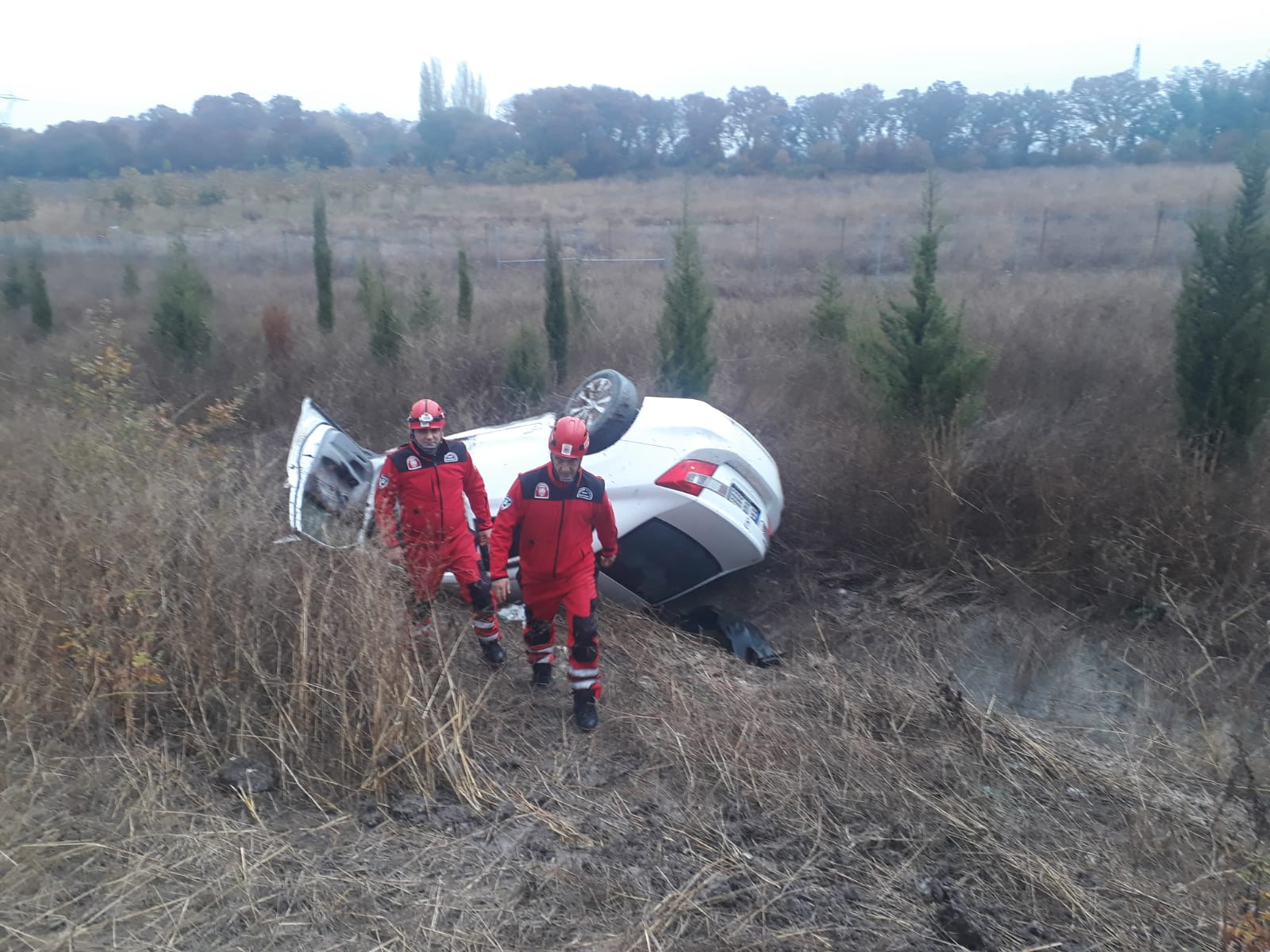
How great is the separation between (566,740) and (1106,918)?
2.27 m

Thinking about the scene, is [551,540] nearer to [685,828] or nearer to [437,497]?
[437,497]

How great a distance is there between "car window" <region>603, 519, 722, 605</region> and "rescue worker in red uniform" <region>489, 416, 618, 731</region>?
56 cm

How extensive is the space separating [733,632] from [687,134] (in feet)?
167

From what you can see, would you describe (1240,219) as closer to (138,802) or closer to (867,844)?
(867,844)

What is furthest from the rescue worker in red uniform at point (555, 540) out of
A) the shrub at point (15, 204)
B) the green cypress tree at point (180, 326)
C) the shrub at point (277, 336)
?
the shrub at point (15, 204)

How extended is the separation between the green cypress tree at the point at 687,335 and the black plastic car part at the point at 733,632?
4436mm

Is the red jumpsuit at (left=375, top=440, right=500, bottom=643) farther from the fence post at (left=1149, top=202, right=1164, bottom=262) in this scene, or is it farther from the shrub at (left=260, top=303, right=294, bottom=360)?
the fence post at (left=1149, top=202, right=1164, bottom=262)

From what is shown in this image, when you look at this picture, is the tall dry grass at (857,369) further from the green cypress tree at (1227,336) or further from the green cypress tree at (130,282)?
the green cypress tree at (130,282)

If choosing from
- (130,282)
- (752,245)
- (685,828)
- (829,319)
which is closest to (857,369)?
(829,319)

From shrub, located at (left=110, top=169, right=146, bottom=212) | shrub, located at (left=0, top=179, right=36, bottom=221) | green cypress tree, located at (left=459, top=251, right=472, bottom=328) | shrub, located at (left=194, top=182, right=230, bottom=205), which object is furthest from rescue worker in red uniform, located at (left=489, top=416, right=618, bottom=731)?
shrub, located at (left=194, top=182, right=230, bottom=205)

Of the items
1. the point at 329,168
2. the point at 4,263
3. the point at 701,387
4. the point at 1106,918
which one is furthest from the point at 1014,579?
the point at 329,168

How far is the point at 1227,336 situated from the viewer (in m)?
6.68

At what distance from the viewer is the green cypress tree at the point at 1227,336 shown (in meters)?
6.60

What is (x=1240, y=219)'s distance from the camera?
22.4 ft
